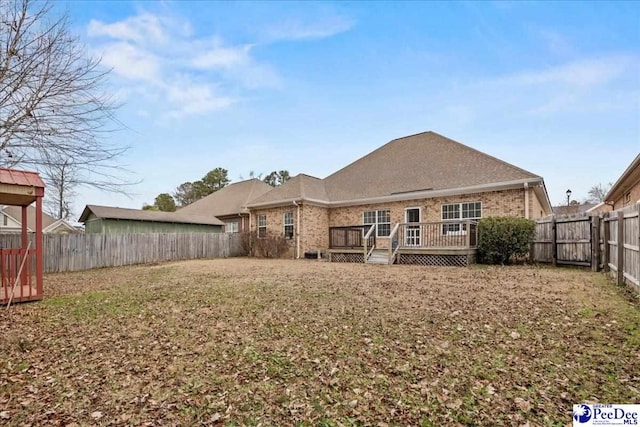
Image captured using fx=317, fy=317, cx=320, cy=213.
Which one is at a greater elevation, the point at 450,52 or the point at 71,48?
the point at 450,52

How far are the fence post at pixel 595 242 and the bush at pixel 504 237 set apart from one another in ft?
5.76

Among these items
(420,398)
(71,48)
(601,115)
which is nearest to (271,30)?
(71,48)

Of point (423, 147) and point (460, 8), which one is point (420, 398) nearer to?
point (460, 8)

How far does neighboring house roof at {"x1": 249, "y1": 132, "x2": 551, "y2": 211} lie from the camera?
13.2 meters

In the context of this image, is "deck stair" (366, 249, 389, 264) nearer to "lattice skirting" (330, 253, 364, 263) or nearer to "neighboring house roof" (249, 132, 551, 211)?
"lattice skirting" (330, 253, 364, 263)

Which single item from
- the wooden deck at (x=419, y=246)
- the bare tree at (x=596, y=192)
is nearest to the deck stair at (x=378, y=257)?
the wooden deck at (x=419, y=246)

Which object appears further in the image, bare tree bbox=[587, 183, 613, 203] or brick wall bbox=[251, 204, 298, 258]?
bare tree bbox=[587, 183, 613, 203]

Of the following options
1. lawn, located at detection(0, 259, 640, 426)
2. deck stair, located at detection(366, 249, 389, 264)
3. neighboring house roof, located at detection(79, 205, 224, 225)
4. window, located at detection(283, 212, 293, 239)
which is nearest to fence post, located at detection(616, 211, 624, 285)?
lawn, located at detection(0, 259, 640, 426)

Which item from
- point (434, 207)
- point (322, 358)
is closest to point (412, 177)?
point (434, 207)

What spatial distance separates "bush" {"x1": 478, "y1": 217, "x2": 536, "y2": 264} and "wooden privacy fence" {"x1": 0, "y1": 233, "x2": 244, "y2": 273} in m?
13.0

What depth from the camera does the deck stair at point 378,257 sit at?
13.2 meters

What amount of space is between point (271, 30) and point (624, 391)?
38.9 ft

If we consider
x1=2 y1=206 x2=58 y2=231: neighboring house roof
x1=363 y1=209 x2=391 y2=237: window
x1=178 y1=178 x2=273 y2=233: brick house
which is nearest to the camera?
x1=363 y1=209 x2=391 y2=237: window

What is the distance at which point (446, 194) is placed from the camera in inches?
548
